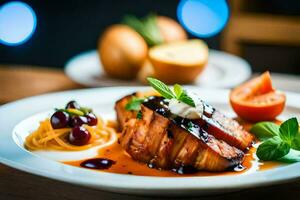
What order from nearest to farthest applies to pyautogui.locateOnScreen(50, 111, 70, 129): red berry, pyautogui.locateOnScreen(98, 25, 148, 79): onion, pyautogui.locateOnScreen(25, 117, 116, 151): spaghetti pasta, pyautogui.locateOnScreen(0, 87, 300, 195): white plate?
pyautogui.locateOnScreen(0, 87, 300, 195): white plate → pyautogui.locateOnScreen(25, 117, 116, 151): spaghetti pasta → pyautogui.locateOnScreen(50, 111, 70, 129): red berry → pyautogui.locateOnScreen(98, 25, 148, 79): onion

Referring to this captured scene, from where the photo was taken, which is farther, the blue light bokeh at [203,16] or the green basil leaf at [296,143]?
the blue light bokeh at [203,16]

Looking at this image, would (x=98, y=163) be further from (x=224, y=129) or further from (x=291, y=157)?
(x=291, y=157)

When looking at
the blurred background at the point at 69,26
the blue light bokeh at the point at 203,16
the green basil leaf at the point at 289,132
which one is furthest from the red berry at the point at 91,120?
the blue light bokeh at the point at 203,16

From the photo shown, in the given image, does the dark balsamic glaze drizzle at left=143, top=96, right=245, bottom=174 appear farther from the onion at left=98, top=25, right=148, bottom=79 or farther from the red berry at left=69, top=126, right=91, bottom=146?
the onion at left=98, top=25, right=148, bottom=79

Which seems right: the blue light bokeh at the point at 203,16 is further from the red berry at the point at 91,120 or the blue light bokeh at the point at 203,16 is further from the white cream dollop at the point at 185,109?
the white cream dollop at the point at 185,109

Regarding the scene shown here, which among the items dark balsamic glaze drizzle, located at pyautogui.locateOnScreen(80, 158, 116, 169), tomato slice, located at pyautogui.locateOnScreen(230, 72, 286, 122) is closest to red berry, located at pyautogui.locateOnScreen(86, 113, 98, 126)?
dark balsamic glaze drizzle, located at pyautogui.locateOnScreen(80, 158, 116, 169)

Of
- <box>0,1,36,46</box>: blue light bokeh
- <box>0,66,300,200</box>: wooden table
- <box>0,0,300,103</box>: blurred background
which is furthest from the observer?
<box>0,1,36,46</box>: blue light bokeh
